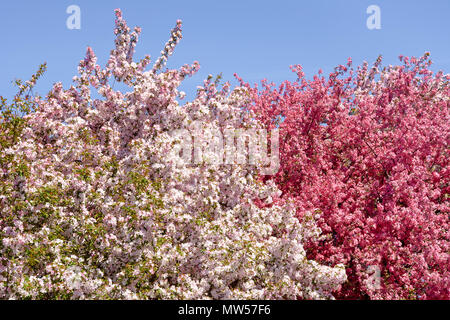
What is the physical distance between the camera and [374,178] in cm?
1833

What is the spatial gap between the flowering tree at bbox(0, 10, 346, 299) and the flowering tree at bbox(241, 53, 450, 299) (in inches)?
100

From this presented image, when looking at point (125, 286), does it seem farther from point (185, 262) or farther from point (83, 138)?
point (83, 138)

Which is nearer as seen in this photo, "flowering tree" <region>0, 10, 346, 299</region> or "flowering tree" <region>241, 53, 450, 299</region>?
"flowering tree" <region>0, 10, 346, 299</region>

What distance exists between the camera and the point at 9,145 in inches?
475

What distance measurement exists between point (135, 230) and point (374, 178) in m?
12.0

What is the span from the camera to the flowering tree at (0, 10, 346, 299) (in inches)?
373

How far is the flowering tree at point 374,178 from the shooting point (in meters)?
13.5

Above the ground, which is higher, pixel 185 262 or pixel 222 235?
pixel 222 235

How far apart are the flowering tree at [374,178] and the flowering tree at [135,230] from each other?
8.35ft

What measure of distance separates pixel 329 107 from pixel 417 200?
9249 millimetres
